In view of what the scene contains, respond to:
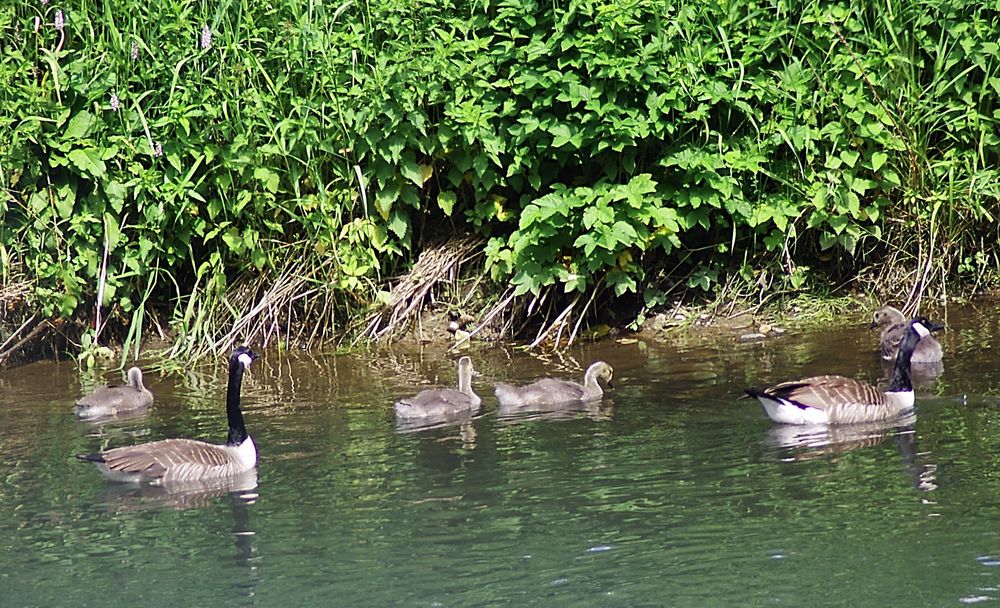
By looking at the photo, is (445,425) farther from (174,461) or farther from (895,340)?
(895,340)

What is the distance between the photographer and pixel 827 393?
10.7 metres

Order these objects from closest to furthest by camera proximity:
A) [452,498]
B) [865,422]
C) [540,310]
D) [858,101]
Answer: [452,498] → [865,422] → [858,101] → [540,310]

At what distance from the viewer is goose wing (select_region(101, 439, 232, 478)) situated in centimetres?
958

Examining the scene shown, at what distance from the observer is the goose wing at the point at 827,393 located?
10.6 metres

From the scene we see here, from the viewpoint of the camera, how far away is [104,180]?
1389 cm

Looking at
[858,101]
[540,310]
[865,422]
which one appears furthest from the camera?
[540,310]

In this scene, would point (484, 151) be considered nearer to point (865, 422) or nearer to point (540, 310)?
point (540, 310)

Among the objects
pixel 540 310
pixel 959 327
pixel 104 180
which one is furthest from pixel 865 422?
pixel 104 180

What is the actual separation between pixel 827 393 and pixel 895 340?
2.55 m

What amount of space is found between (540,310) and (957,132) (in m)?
4.47

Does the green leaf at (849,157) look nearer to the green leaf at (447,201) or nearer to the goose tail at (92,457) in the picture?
the green leaf at (447,201)

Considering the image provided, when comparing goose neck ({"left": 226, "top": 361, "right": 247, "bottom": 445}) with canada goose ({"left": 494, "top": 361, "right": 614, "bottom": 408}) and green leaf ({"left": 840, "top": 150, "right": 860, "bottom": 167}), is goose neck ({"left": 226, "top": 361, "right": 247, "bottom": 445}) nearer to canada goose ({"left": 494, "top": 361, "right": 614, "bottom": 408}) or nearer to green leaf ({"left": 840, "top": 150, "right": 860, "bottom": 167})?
canada goose ({"left": 494, "top": 361, "right": 614, "bottom": 408})

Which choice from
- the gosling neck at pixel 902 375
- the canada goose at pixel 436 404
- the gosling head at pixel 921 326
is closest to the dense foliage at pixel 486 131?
the gosling head at pixel 921 326

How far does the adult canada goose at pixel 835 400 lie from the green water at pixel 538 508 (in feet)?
0.68
